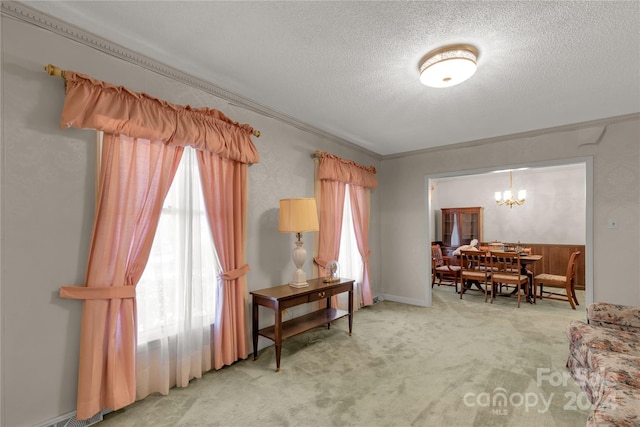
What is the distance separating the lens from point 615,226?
11.2 ft

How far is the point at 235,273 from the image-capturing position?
2.75 m

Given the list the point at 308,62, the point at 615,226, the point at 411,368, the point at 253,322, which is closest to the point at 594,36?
the point at 308,62

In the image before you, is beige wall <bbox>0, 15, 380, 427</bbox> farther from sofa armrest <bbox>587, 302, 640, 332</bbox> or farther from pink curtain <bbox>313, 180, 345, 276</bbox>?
sofa armrest <bbox>587, 302, 640, 332</bbox>

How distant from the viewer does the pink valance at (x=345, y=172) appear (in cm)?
390

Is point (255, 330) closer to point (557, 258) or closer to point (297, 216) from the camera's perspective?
point (297, 216)

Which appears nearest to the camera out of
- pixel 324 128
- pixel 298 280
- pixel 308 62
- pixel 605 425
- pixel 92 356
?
pixel 605 425

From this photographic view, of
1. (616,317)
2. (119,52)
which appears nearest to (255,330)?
(119,52)

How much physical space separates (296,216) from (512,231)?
21.6ft

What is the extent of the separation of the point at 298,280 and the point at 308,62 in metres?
2.04

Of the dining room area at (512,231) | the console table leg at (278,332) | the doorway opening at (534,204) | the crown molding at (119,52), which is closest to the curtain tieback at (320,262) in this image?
the console table leg at (278,332)

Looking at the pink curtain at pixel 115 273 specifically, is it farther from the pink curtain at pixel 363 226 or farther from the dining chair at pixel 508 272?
the dining chair at pixel 508 272

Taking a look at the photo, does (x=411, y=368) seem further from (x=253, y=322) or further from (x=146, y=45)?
(x=146, y=45)

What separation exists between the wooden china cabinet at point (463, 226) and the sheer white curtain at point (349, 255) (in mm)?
4120

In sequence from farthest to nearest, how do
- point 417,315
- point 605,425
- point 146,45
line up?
point 417,315 → point 146,45 → point 605,425
